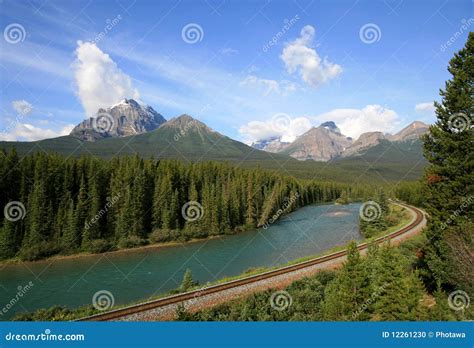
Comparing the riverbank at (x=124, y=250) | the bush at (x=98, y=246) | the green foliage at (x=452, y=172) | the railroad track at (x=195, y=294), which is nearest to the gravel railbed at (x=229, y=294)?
the railroad track at (x=195, y=294)

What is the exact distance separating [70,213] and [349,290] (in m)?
35.5

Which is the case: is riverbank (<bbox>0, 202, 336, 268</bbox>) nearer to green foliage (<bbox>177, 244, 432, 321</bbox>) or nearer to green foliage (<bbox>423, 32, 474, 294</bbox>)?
green foliage (<bbox>177, 244, 432, 321</bbox>)

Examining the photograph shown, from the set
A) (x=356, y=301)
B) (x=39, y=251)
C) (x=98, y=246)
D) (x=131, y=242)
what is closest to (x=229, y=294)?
(x=356, y=301)

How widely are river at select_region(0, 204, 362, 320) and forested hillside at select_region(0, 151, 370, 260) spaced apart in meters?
2.77

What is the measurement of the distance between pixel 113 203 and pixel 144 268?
1548cm

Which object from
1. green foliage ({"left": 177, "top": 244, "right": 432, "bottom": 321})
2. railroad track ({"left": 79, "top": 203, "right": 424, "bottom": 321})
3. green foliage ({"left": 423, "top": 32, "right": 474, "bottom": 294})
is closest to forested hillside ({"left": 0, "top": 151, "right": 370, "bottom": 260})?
railroad track ({"left": 79, "top": 203, "right": 424, "bottom": 321})

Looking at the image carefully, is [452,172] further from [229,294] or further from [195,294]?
[195,294]

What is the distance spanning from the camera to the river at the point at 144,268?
2300 centimetres

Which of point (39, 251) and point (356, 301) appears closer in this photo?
point (356, 301)

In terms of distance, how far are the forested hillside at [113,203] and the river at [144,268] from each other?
2.77 m

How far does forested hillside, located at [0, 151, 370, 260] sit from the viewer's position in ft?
118

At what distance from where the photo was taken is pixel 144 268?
30328 mm

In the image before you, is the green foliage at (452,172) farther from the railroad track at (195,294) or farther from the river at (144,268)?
the river at (144,268)

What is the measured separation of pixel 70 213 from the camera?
3775 centimetres
